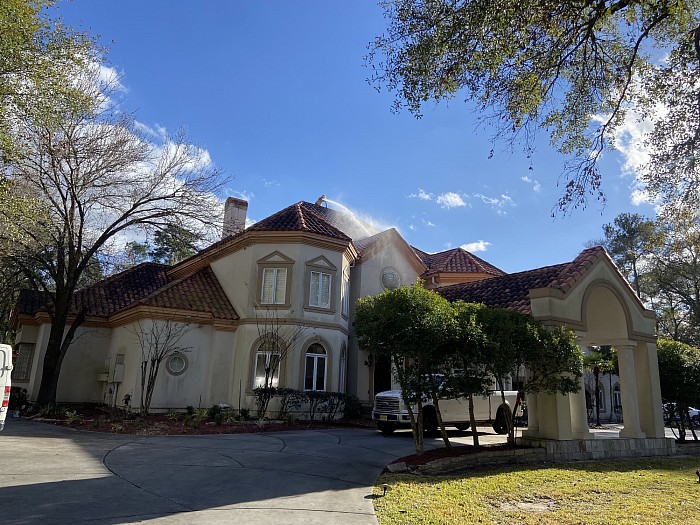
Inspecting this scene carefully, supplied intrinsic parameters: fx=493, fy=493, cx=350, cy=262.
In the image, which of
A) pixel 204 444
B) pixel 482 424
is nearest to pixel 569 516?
pixel 204 444

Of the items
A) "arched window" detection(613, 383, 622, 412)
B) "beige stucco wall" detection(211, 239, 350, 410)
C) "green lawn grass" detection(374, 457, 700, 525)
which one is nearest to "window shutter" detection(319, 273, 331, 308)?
"beige stucco wall" detection(211, 239, 350, 410)

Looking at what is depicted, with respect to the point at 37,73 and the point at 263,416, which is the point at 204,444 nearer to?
the point at 263,416

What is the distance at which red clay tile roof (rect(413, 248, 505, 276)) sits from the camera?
26750mm

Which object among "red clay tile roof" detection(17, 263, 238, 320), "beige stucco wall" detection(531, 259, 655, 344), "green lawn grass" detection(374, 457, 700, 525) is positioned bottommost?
"green lawn grass" detection(374, 457, 700, 525)

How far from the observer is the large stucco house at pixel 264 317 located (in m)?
14.4

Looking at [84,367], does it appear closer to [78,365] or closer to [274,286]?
[78,365]

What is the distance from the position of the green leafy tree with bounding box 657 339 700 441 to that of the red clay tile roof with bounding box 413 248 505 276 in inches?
460

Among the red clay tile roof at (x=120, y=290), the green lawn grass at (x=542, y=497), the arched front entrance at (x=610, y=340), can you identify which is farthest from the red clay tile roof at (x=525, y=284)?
the red clay tile roof at (x=120, y=290)

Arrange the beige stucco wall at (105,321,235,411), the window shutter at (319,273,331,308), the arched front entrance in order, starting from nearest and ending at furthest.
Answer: the arched front entrance → the beige stucco wall at (105,321,235,411) → the window shutter at (319,273,331,308)

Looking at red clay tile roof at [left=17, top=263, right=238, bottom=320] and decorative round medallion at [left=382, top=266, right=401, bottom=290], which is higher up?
decorative round medallion at [left=382, top=266, right=401, bottom=290]

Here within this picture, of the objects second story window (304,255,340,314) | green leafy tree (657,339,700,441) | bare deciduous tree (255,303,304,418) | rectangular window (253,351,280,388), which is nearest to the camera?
green leafy tree (657,339,700,441)

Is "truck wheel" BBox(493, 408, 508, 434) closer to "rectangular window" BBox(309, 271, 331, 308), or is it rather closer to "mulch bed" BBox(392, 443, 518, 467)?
"mulch bed" BBox(392, 443, 518, 467)

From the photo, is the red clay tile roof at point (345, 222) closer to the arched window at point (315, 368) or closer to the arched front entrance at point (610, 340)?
the arched window at point (315, 368)

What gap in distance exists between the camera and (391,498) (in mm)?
6988
